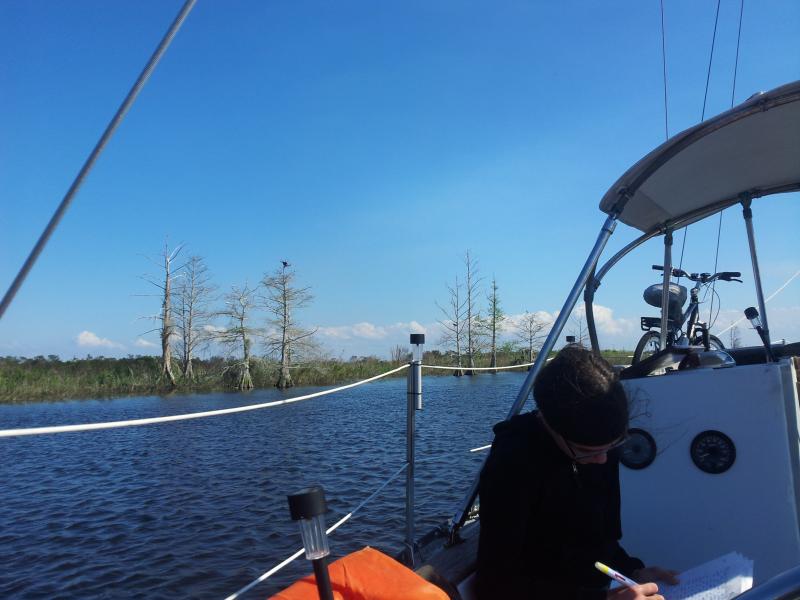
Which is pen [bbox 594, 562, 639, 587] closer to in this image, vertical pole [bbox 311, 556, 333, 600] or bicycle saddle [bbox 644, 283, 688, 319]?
vertical pole [bbox 311, 556, 333, 600]

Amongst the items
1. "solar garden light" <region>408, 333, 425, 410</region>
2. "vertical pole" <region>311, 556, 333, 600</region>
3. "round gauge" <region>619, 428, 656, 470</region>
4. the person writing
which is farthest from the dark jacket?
"solar garden light" <region>408, 333, 425, 410</region>

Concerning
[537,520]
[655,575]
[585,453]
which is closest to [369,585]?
[537,520]

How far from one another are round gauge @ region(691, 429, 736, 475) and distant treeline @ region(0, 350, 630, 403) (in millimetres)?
25323

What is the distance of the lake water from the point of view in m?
5.86

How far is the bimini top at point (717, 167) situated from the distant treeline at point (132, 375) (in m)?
23.7

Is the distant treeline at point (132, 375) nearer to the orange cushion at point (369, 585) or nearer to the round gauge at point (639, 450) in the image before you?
the round gauge at point (639, 450)

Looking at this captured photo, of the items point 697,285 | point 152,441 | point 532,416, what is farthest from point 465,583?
point 152,441

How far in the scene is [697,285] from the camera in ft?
18.2

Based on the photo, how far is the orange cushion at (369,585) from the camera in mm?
1382

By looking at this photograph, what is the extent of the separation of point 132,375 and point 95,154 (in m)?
32.6

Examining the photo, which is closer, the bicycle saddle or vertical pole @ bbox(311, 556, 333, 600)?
vertical pole @ bbox(311, 556, 333, 600)

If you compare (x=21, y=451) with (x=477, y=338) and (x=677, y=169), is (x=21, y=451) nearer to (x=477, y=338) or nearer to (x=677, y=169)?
(x=677, y=169)

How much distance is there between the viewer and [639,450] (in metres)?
2.63

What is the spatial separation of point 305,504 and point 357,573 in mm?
502
